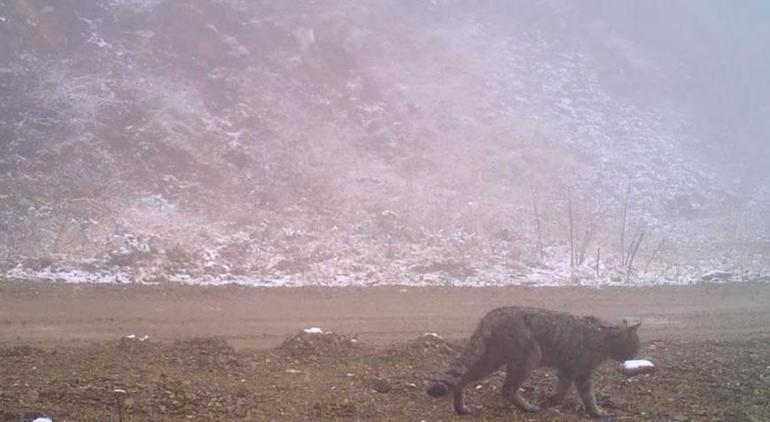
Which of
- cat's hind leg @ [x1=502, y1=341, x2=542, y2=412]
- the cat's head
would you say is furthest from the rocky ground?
the cat's head

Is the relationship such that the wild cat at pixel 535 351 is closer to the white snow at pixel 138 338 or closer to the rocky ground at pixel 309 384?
the rocky ground at pixel 309 384

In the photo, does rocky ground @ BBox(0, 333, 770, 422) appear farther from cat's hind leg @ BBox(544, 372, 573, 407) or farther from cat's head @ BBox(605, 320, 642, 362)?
cat's head @ BBox(605, 320, 642, 362)

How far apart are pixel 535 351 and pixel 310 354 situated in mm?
3531

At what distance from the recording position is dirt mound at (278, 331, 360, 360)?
33.4 ft

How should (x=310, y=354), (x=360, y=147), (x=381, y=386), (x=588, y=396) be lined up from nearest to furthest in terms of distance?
(x=588, y=396) → (x=381, y=386) → (x=310, y=354) → (x=360, y=147)

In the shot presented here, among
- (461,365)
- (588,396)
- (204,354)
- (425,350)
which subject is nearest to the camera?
(461,365)

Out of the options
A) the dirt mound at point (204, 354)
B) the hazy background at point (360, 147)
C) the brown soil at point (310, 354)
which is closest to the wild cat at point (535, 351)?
the brown soil at point (310, 354)

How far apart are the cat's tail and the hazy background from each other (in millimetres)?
9066

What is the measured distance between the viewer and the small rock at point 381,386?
343 inches

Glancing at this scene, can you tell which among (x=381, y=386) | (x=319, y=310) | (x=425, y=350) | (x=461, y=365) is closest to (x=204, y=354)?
(x=381, y=386)

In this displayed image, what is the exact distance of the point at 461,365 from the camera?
25.2 ft

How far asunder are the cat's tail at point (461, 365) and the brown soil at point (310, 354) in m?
0.46

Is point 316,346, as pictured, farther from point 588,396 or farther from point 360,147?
point 360,147

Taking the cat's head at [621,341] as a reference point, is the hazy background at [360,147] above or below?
above
